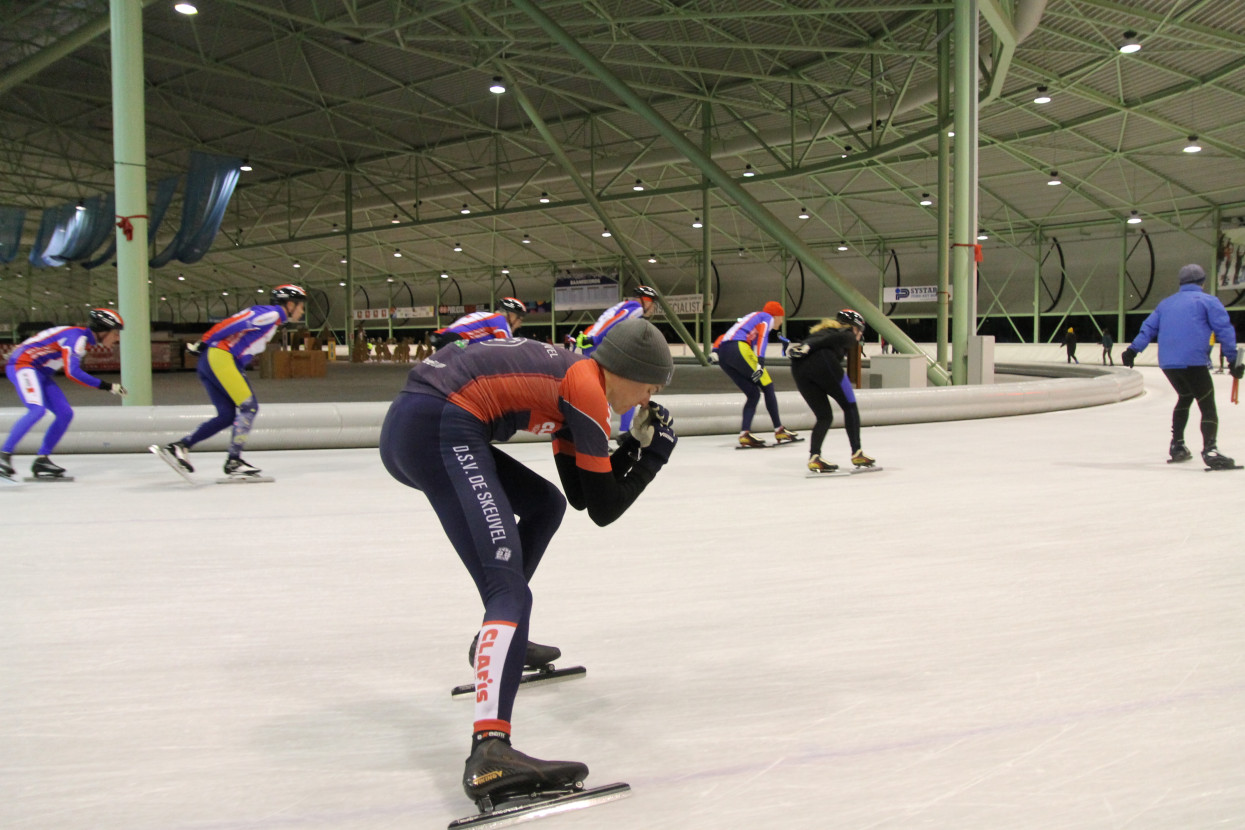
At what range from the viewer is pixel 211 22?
18578 mm

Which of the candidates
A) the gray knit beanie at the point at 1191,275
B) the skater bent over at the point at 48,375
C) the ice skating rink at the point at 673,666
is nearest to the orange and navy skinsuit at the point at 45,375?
the skater bent over at the point at 48,375

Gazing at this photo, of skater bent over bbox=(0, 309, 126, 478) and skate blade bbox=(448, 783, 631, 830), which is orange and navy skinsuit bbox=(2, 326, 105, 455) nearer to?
skater bent over bbox=(0, 309, 126, 478)

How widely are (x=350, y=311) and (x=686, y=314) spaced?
48.5 feet

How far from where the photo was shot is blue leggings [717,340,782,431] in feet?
29.1

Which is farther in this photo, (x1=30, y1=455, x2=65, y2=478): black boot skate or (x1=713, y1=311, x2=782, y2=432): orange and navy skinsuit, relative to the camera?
(x1=713, y1=311, x2=782, y2=432): orange and navy skinsuit

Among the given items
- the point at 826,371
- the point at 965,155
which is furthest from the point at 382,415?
the point at 965,155

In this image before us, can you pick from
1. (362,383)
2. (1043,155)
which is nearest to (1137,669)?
(362,383)

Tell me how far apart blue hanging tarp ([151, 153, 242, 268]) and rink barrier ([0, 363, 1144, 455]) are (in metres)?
11.0

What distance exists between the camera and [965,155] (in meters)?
12.8

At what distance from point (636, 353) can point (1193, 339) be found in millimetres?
6369

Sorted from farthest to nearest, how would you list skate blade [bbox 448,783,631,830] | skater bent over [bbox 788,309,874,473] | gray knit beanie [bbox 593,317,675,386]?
skater bent over [bbox 788,309,874,473] → gray knit beanie [bbox 593,317,675,386] → skate blade [bbox 448,783,631,830]

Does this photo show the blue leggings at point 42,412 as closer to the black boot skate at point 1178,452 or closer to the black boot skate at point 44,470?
the black boot skate at point 44,470

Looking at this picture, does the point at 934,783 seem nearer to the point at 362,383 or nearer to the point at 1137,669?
the point at 1137,669


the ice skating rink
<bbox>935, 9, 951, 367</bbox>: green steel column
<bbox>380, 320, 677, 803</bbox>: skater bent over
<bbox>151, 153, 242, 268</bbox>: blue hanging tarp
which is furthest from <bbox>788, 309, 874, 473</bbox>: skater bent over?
<bbox>151, 153, 242, 268</bbox>: blue hanging tarp
